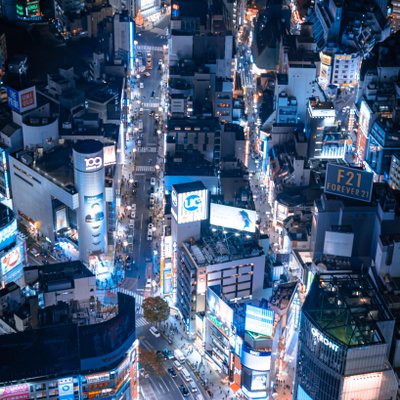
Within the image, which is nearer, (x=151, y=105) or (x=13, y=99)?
(x=13, y=99)

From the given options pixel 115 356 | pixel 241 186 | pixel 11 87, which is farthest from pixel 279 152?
pixel 115 356

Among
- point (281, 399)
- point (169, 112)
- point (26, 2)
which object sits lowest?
point (281, 399)

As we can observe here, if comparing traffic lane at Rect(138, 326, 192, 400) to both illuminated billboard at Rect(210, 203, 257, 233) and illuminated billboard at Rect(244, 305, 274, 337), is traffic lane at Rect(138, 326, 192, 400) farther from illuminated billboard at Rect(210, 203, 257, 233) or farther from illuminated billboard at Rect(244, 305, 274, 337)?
illuminated billboard at Rect(210, 203, 257, 233)

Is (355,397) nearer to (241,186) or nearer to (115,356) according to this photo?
(115,356)

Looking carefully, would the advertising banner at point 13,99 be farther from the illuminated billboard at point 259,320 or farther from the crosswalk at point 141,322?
the illuminated billboard at point 259,320

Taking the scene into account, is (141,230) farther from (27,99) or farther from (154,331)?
(27,99)

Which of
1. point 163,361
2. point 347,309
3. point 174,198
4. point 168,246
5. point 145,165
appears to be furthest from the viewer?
point 145,165

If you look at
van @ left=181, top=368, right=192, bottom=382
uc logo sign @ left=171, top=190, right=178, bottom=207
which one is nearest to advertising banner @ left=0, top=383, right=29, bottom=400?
van @ left=181, top=368, right=192, bottom=382

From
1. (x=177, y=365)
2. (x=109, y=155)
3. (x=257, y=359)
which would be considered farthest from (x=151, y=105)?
(x=257, y=359)
